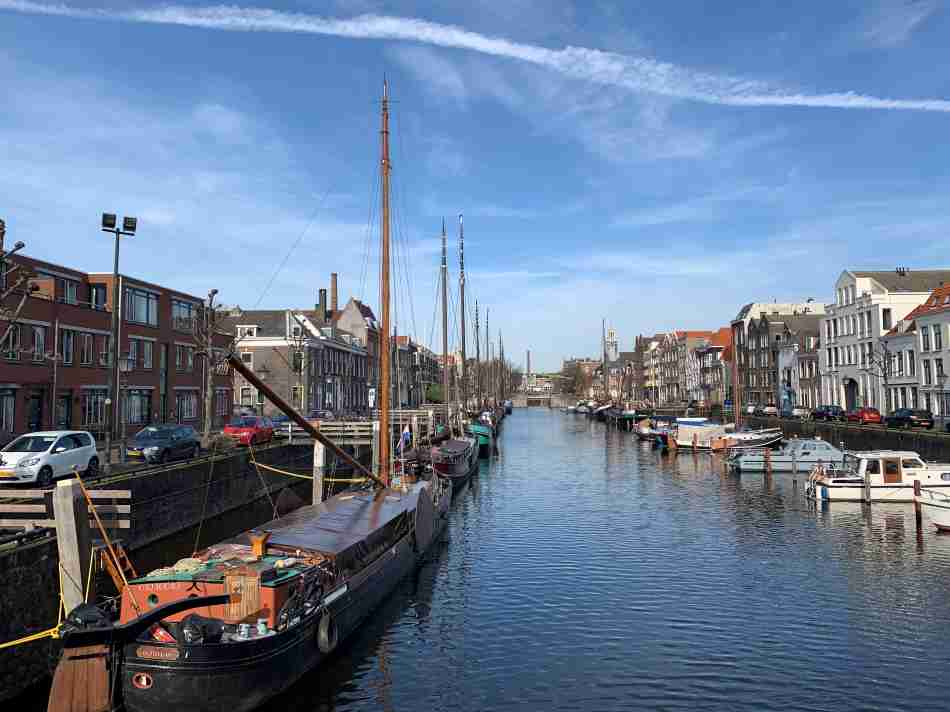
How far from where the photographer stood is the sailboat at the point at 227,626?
1188cm

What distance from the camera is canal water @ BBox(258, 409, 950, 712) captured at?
579 inches

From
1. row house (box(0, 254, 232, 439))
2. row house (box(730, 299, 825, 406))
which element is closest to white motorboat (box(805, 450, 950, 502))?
row house (box(0, 254, 232, 439))

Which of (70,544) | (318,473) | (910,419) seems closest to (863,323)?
(910,419)

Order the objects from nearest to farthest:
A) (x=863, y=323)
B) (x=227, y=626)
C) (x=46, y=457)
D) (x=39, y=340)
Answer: (x=227, y=626)
(x=46, y=457)
(x=39, y=340)
(x=863, y=323)

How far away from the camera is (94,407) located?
48.2 m

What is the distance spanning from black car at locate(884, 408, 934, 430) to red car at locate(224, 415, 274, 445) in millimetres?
48751

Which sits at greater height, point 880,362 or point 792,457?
point 880,362

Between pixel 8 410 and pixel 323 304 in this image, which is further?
pixel 323 304

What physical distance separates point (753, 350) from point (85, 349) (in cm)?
9266

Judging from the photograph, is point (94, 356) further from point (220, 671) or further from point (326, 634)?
point (220, 671)

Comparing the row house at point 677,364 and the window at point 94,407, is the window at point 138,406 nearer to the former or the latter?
the window at point 94,407

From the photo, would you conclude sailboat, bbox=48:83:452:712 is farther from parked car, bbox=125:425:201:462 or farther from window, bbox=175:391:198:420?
window, bbox=175:391:198:420

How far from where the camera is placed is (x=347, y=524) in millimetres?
20641

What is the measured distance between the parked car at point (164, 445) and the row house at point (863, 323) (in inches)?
2449
